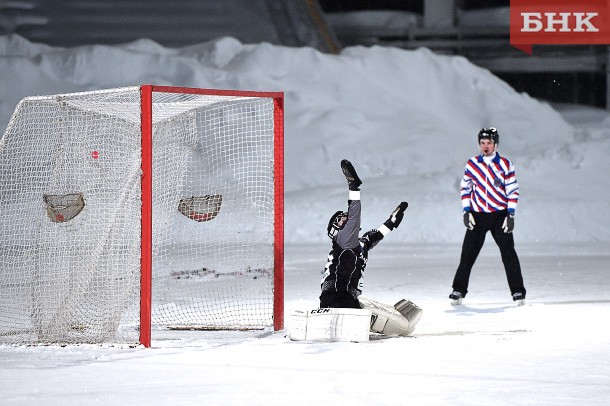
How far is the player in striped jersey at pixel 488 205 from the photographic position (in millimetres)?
7660

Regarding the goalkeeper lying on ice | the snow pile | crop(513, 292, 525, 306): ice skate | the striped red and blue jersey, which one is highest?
the snow pile

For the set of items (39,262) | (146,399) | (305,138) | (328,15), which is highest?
(328,15)

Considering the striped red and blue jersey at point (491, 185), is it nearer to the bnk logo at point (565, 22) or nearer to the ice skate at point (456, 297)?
the ice skate at point (456, 297)

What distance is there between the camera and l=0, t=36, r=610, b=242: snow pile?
15.3 metres

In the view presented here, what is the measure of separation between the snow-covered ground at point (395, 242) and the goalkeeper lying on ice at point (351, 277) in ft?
0.43

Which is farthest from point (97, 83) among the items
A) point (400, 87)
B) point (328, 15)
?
point (328, 15)

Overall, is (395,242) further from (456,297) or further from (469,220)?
(456,297)

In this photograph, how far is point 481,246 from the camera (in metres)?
7.74

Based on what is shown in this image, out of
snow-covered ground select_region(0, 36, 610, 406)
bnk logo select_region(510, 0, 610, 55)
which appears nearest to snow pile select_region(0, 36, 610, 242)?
snow-covered ground select_region(0, 36, 610, 406)

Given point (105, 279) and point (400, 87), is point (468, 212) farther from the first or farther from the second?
point (400, 87)

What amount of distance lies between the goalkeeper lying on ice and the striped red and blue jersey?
1712 mm

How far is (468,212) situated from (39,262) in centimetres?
290

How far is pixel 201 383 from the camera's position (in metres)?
4.72

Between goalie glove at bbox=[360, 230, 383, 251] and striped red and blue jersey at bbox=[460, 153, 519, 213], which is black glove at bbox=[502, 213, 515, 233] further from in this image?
goalie glove at bbox=[360, 230, 383, 251]
